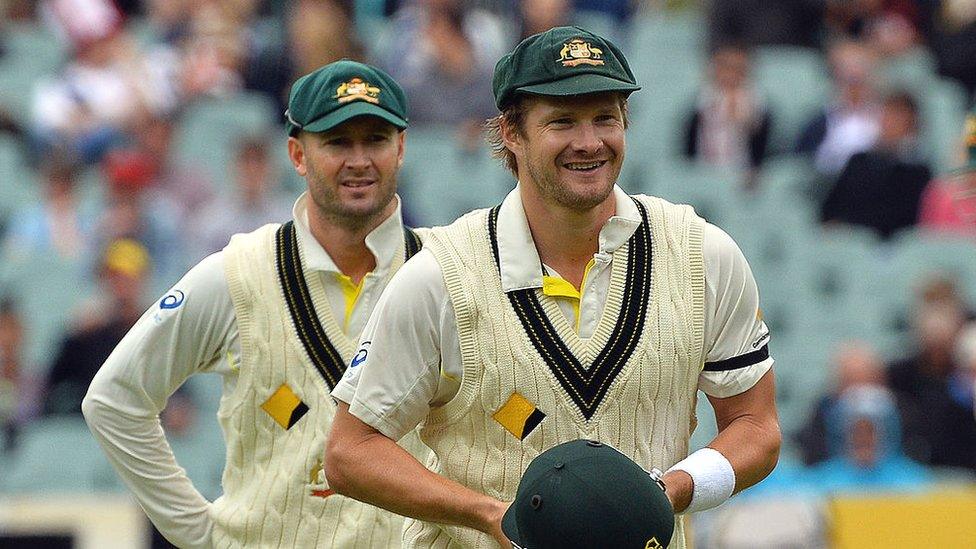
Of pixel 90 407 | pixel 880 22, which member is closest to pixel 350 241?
pixel 90 407

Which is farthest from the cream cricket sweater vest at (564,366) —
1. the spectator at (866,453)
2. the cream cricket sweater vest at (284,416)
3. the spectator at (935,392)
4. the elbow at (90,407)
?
the spectator at (935,392)

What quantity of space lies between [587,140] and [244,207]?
7.23m

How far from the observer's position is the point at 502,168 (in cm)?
1093

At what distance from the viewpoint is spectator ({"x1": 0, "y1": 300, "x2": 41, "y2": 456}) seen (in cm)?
1008

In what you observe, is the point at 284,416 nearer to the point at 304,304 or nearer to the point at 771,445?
the point at 304,304

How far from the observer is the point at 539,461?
345 cm

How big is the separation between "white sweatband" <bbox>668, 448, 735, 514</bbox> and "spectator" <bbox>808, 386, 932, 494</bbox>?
5736 mm

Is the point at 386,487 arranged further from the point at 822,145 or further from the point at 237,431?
the point at 822,145

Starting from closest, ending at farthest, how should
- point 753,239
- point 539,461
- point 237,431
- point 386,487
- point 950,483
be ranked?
point 539,461 < point 386,487 < point 237,431 < point 950,483 < point 753,239

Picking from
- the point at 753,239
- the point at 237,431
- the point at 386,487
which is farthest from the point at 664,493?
the point at 753,239

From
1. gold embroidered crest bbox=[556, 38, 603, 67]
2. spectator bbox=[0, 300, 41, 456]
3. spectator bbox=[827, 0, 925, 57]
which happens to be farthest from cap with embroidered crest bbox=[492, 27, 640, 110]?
spectator bbox=[827, 0, 925, 57]

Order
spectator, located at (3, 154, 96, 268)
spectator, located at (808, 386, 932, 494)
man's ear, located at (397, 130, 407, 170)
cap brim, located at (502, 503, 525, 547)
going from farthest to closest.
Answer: spectator, located at (3, 154, 96, 268)
spectator, located at (808, 386, 932, 494)
man's ear, located at (397, 130, 407, 170)
cap brim, located at (502, 503, 525, 547)

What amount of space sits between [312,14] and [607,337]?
795 cm

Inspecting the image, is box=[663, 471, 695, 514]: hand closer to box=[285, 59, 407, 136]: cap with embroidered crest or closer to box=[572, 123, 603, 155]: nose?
box=[572, 123, 603, 155]: nose
